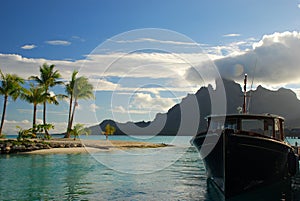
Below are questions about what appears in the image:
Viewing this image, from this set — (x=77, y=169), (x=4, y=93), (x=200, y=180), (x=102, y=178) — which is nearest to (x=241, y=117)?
(x=200, y=180)

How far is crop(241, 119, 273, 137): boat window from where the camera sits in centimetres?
1966

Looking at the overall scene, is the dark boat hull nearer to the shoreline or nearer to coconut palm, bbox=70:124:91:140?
the shoreline

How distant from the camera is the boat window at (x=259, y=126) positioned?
19.7 m

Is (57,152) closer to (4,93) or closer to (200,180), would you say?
(4,93)

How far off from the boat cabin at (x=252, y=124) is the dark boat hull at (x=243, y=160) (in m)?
1.21

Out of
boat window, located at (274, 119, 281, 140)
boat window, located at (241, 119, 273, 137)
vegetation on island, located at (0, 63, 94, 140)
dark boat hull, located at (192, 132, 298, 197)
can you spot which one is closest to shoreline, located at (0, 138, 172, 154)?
vegetation on island, located at (0, 63, 94, 140)

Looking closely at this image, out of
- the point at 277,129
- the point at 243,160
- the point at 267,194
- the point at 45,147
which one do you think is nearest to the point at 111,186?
the point at 243,160

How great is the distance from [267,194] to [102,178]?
34.2ft

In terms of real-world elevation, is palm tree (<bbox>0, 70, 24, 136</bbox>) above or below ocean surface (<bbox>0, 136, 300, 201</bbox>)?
above

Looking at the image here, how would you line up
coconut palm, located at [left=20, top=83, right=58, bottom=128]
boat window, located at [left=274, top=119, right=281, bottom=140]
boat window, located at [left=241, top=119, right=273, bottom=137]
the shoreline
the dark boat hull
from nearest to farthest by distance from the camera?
the dark boat hull, boat window, located at [left=241, top=119, right=273, bottom=137], boat window, located at [left=274, top=119, right=281, bottom=140], the shoreline, coconut palm, located at [left=20, top=83, right=58, bottom=128]

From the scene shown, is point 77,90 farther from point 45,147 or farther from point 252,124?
point 252,124

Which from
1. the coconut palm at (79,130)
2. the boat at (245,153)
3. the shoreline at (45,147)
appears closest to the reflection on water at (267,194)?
the boat at (245,153)

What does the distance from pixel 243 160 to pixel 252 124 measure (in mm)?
3639

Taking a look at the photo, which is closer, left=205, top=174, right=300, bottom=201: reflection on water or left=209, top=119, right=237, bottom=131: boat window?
left=205, top=174, right=300, bottom=201: reflection on water
